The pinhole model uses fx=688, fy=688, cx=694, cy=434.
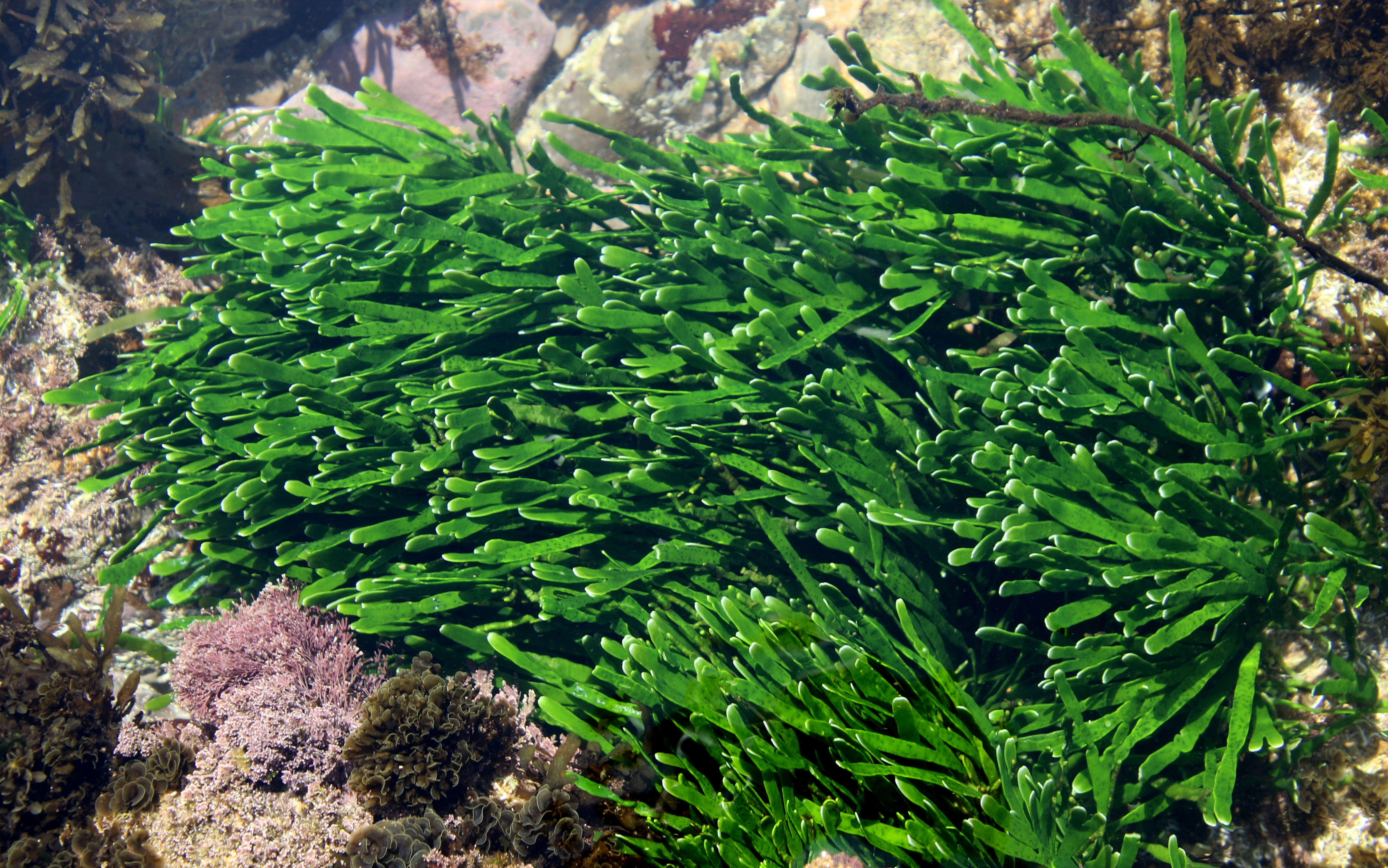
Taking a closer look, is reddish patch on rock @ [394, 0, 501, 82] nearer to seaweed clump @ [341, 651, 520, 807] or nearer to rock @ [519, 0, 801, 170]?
rock @ [519, 0, 801, 170]

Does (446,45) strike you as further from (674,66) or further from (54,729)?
(54,729)

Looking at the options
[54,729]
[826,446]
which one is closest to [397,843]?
[54,729]

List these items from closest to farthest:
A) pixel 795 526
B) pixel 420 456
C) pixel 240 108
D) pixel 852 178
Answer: pixel 795 526 → pixel 420 456 → pixel 852 178 → pixel 240 108

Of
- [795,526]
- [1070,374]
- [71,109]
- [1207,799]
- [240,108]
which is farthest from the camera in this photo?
[240,108]

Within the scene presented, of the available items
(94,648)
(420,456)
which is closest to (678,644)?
(420,456)

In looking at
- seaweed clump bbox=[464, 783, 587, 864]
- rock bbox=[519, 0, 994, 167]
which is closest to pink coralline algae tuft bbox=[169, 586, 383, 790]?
seaweed clump bbox=[464, 783, 587, 864]

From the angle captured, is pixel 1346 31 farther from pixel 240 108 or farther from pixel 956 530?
pixel 240 108
